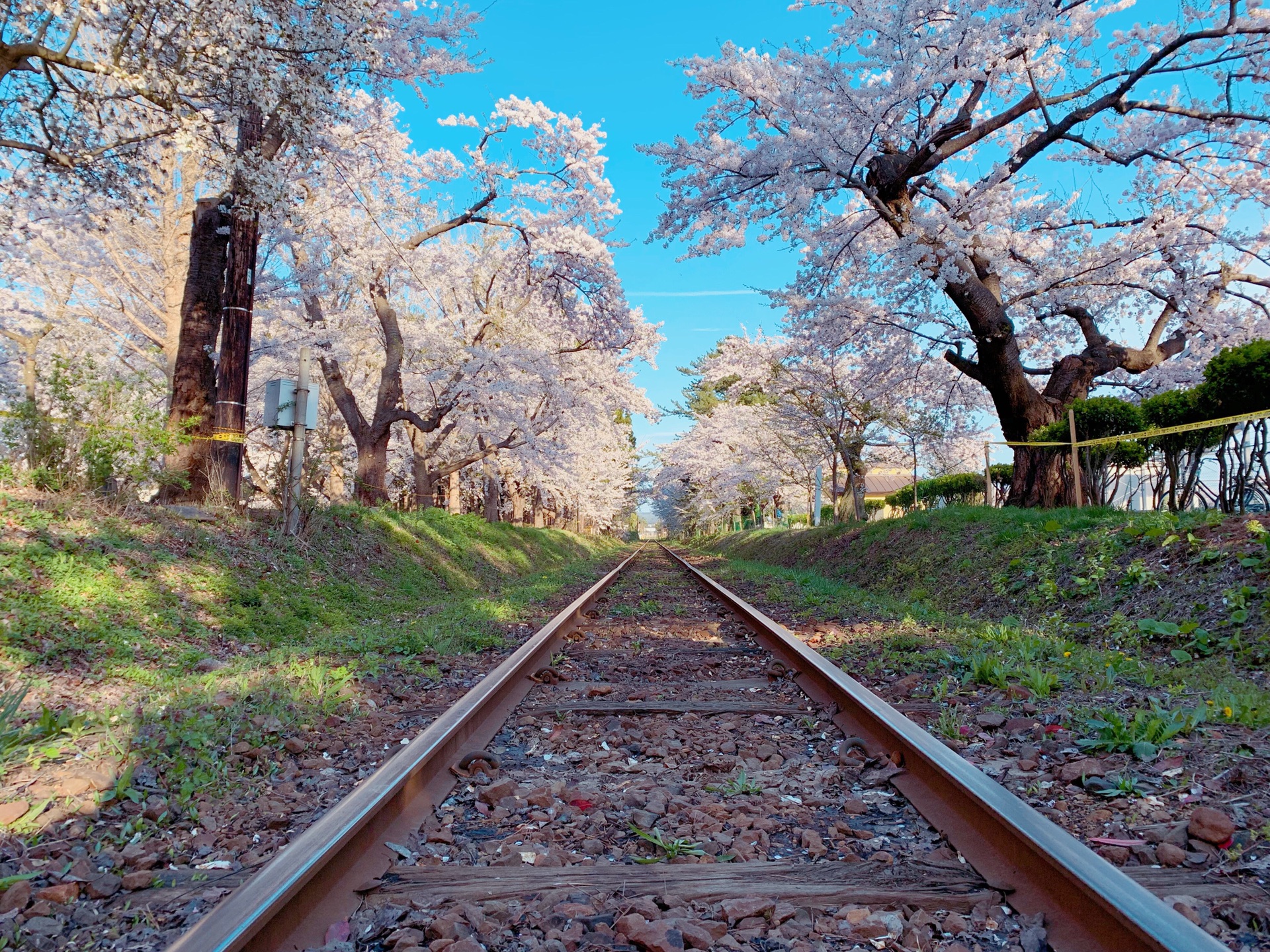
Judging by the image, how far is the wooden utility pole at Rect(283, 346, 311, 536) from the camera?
28.6ft

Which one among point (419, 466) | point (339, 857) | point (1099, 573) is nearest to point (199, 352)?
point (339, 857)

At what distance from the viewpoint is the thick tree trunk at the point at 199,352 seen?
8922 millimetres

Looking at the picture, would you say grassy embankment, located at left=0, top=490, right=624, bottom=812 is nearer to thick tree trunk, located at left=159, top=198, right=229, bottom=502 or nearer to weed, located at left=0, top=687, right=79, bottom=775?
weed, located at left=0, top=687, right=79, bottom=775

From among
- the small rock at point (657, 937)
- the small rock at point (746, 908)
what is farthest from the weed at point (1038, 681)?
the small rock at point (657, 937)

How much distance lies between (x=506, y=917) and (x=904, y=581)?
32.2 ft

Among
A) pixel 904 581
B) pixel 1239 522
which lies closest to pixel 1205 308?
pixel 904 581

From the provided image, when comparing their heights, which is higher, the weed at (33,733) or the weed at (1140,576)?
the weed at (1140,576)

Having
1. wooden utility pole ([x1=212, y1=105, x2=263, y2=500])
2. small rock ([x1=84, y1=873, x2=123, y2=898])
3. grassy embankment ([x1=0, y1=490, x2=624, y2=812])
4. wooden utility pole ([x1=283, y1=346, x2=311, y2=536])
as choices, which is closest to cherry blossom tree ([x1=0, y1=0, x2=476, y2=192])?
wooden utility pole ([x1=212, y1=105, x2=263, y2=500])

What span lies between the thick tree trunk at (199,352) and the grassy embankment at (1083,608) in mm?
7141

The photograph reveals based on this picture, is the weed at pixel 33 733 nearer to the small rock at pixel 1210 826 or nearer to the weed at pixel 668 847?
the weed at pixel 668 847

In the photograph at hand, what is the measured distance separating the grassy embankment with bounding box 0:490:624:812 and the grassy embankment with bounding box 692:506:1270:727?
3480 millimetres

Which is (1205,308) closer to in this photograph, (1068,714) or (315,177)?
(1068,714)

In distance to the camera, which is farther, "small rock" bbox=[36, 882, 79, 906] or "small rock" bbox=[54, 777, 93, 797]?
"small rock" bbox=[54, 777, 93, 797]

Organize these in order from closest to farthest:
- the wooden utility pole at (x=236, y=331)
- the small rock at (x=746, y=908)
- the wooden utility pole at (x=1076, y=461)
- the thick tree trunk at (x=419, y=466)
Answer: the small rock at (x=746, y=908)
the wooden utility pole at (x=236, y=331)
the wooden utility pole at (x=1076, y=461)
the thick tree trunk at (x=419, y=466)
